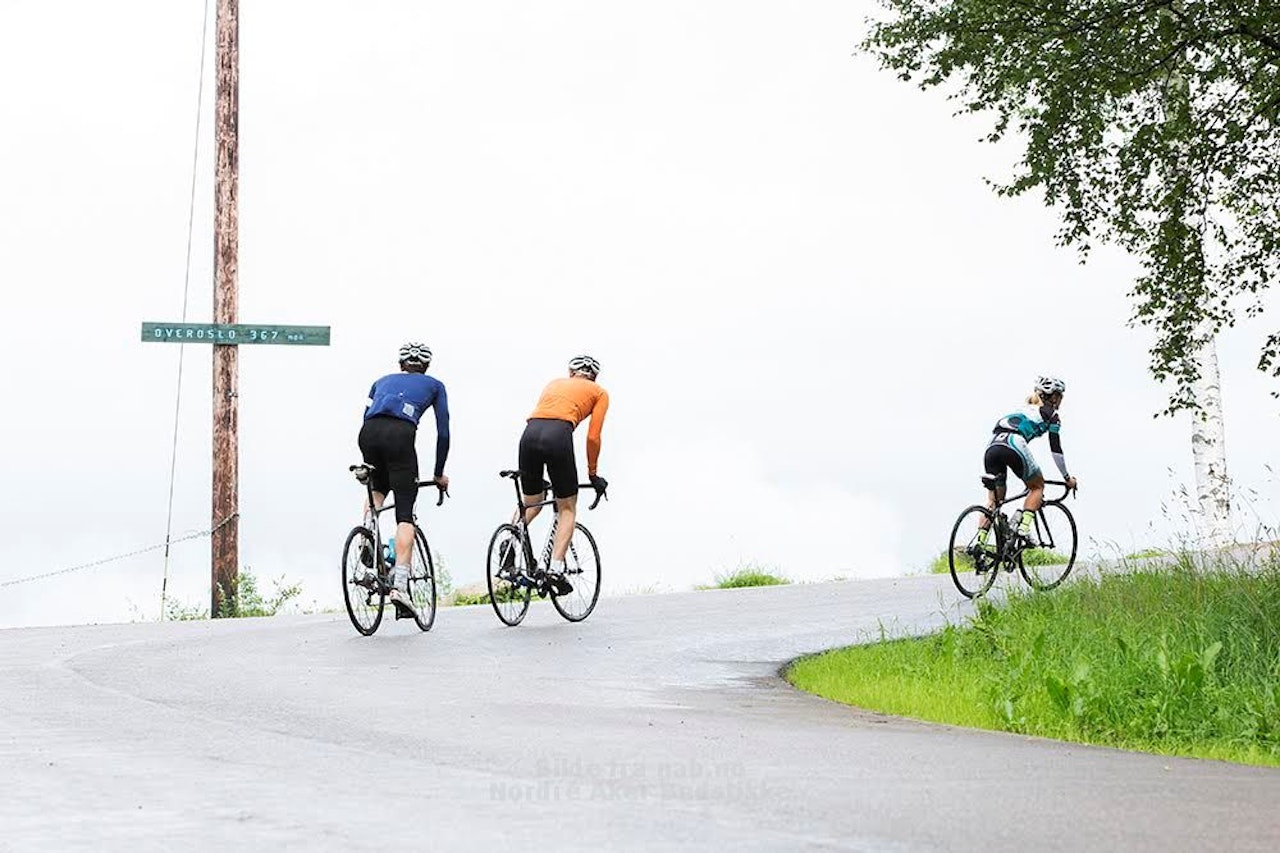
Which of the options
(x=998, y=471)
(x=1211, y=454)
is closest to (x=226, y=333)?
(x=998, y=471)

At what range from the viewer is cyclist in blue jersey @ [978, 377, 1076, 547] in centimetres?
1800

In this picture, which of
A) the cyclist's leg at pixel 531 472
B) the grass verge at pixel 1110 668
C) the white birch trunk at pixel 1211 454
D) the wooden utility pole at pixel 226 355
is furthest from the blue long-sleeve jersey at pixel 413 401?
the white birch trunk at pixel 1211 454

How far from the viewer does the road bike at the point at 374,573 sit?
49.1ft

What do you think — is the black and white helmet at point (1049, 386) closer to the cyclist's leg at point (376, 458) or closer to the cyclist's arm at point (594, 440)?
the cyclist's arm at point (594, 440)

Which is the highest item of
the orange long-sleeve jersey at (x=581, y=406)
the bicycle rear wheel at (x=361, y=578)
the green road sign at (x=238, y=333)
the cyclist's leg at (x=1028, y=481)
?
the green road sign at (x=238, y=333)

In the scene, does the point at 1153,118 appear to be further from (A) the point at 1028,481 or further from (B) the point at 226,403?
(B) the point at 226,403

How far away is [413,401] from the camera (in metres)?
15.3

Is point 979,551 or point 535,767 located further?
point 979,551

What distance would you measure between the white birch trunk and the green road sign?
13.2m

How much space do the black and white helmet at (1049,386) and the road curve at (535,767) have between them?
559cm

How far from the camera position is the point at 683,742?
8.59 meters

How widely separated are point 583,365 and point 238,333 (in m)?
8.03

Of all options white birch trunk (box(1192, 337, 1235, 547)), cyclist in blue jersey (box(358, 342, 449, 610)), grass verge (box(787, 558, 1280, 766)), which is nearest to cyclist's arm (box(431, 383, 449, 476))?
cyclist in blue jersey (box(358, 342, 449, 610))

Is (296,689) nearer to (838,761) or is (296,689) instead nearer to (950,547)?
(838,761)
